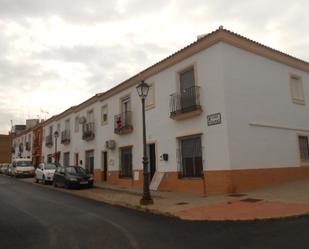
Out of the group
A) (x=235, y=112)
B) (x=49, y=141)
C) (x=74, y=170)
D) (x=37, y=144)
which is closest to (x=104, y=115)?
(x=74, y=170)

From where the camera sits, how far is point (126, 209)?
1217 cm

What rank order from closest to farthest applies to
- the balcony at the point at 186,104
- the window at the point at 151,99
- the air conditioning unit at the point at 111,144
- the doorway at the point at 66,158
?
1. the balcony at the point at 186,104
2. the window at the point at 151,99
3. the air conditioning unit at the point at 111,144
4. the doorway at the point at 66,158

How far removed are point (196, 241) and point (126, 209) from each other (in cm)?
552

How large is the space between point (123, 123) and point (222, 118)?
27.5ft

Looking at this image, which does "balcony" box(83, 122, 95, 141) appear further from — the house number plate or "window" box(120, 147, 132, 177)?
the house number plate

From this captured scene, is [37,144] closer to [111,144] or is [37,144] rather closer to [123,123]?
[111,144]

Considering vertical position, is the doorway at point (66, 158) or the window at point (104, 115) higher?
the window at point (104, 115)

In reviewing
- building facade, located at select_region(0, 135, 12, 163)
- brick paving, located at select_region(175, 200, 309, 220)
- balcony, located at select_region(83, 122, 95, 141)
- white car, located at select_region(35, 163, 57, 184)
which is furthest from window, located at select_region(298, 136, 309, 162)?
building facade, located at select_region(0, 135, 12, 163)

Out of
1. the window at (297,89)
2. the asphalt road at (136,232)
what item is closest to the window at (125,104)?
the window at (297,89)

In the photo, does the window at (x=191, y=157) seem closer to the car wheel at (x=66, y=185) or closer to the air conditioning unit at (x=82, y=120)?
the car wheel at (x=66, y=185)

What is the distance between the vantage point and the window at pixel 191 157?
15227 mm

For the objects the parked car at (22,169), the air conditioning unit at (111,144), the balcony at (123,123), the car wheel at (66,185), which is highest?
the balcony at (123,123)

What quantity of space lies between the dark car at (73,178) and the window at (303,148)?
11892mm

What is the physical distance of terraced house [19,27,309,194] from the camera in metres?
14.2
